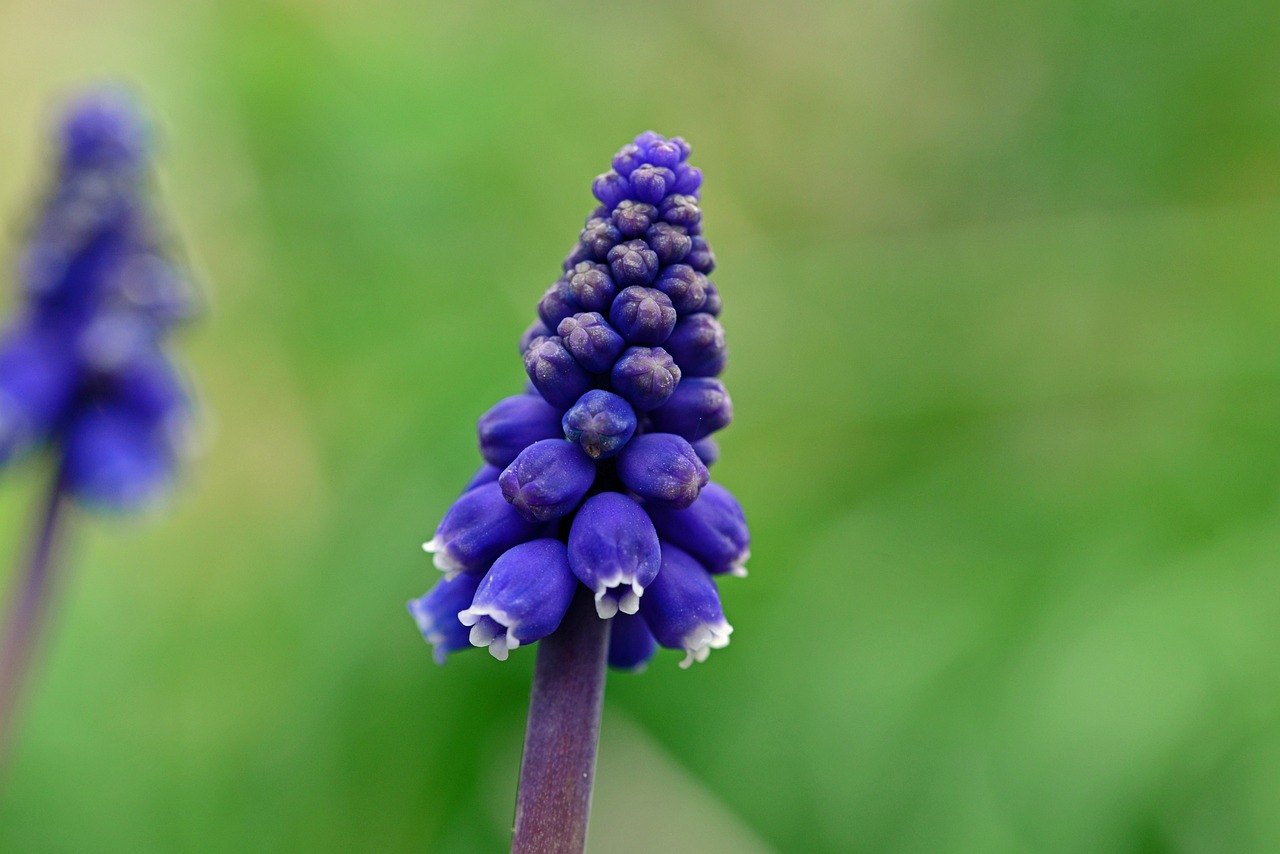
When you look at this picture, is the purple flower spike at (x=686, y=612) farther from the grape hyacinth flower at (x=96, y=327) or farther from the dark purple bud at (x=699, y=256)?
the grape hyacinth flower at (x=96, y=327)

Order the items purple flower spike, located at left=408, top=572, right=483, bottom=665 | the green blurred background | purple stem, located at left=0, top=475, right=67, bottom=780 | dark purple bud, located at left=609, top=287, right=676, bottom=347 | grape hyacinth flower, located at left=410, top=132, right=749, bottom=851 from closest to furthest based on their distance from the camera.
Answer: grape hyacinth flower, located at left=410, top=132, right=749, bottom=851
dark purple bud, located at left=609, top=287, right=676, bottom=347
purple flower spike, located at left=408, top=572, right=483, bottom=665
purple stem, located at left=0, top=475, right=67, bottom=780
the green blurred background

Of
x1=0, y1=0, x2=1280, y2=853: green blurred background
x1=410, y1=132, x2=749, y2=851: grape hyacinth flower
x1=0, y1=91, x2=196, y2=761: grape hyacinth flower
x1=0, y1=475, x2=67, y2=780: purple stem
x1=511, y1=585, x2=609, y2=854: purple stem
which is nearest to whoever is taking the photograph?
x1=511, y1=585, x2=609, y2=854: purple stem

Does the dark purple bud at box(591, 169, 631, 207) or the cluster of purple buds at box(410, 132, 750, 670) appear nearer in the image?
the cluster of purple buds at box(410, 132, 750, 670)

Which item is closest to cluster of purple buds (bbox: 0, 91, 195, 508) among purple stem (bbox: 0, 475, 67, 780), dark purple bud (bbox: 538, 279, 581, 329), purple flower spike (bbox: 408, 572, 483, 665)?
purple stem (bbox: 0, 475, 67, 780)

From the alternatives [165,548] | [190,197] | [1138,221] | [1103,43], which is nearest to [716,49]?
[1103,43]

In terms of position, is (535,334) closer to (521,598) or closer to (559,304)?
(559,304)

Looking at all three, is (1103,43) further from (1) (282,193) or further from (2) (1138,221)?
(1) (282,193)

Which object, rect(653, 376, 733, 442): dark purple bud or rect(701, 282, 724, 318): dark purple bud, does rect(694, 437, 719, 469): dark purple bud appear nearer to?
rect(653, 376, 733, 442): dark purple bud
